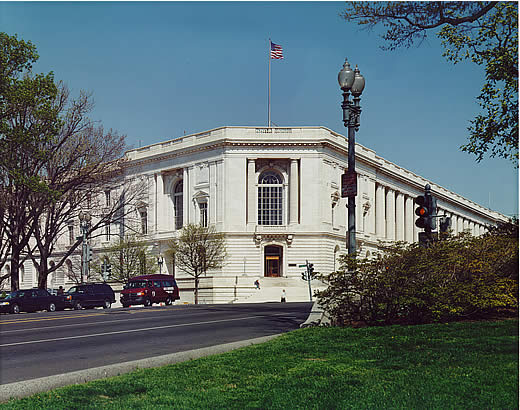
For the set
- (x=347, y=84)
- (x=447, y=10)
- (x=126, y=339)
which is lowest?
(x=126, y=339)

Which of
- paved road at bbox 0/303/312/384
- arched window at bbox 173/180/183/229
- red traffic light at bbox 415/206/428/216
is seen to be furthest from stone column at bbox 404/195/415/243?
red traffic light at bbox 415/206/428/216

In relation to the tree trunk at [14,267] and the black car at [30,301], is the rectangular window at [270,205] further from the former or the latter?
the black car at [30,301]

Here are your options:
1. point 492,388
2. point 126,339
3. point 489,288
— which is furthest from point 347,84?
point 492,388

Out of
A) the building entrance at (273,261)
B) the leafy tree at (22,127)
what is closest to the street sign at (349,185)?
the leafy tree at (22,127)

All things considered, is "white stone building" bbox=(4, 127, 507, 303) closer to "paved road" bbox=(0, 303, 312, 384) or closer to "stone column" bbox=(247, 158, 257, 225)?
"stone column" bbox=(247, 158, 257, 225)

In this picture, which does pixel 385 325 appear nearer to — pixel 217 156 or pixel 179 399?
pixel 179 399

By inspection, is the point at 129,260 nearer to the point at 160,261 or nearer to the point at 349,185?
the point at 160,261

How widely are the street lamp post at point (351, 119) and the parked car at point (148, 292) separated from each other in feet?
92.3

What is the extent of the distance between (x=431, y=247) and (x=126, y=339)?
25.3 feet

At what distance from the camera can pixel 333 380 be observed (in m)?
8.08

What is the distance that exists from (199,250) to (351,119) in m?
49.5

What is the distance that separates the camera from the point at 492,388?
23.4ft

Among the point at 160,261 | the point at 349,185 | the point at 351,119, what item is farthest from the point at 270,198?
the point at 349,185

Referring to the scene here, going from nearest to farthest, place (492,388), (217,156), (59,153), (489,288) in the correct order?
1. (492,388)
2. (489,288)
3. (59,153)
4. (217,156)
